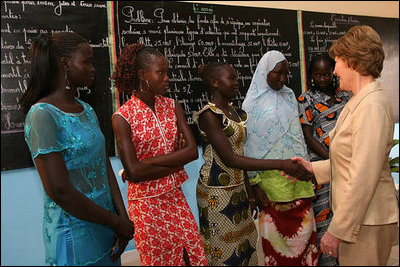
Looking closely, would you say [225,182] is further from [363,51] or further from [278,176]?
[363,51]

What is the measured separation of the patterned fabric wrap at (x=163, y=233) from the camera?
1.87 metres

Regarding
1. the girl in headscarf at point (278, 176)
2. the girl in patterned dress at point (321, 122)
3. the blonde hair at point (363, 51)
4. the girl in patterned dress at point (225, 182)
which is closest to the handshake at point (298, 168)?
the girl in patterned dress at point (225, 182)

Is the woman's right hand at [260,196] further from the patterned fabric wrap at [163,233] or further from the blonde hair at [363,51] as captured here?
the blonde hair at [363,51]

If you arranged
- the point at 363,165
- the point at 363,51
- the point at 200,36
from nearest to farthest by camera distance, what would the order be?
the point at 363,165 < the point at 363,51 < the point at 200,36

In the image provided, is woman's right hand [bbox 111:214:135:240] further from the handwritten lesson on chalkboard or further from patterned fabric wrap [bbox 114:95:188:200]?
the handwritten lesson on chalkboard

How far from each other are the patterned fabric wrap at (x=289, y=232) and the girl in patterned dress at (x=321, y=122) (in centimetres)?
22

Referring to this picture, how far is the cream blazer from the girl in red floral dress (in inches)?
29.6

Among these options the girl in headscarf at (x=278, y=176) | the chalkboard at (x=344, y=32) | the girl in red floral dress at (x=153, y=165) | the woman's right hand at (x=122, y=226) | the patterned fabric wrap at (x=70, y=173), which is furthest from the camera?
the chalkboard at (x=344, y=32)

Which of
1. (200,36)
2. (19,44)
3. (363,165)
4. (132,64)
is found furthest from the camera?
(200,36)

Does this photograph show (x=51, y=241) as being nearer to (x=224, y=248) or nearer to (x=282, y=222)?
(x=224, y=248)

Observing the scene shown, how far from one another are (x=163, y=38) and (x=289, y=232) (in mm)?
1823

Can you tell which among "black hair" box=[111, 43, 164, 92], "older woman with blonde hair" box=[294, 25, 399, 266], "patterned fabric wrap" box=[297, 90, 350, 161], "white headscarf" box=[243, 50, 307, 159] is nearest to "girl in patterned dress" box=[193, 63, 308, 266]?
"white headscarf" box=[243, 50, 307, 159]

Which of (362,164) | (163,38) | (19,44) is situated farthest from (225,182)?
(19,44)

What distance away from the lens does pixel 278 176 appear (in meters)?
2.38
